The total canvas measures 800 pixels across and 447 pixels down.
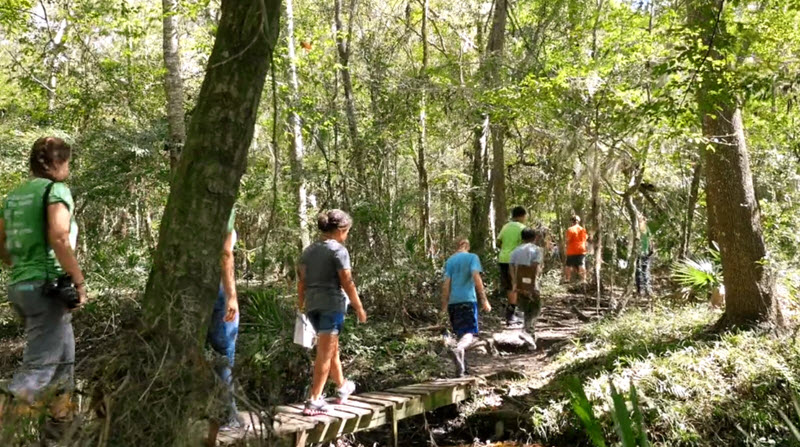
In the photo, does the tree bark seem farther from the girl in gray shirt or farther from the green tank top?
the girl in gray shirt

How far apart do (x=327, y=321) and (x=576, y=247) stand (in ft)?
37.7

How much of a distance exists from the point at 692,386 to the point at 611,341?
2.58m

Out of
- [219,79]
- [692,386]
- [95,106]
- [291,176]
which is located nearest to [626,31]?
[291,176]

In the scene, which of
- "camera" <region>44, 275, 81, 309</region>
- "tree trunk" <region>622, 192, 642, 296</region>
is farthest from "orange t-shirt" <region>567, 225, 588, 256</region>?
"camera" <region>44, 275, 81, 309</region>

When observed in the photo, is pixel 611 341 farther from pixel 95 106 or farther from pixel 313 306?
pixel 95 106

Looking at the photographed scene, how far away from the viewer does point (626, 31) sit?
1426 centimetres

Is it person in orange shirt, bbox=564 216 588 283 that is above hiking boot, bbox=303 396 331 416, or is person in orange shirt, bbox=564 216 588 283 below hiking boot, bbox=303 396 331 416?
above

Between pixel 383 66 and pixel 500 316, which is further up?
pixel 383 66

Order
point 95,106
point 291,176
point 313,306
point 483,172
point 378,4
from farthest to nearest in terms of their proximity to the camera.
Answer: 1. point 378,4
2. point 483,172
3. point 291,176
4. point 95,106
5. point 313,306

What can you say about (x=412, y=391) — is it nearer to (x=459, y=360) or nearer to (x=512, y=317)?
(x=459, y=360)

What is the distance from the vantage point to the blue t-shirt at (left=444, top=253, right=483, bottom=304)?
7.87 m

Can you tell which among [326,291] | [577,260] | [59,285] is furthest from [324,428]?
[577,260]

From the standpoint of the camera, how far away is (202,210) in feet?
9.10

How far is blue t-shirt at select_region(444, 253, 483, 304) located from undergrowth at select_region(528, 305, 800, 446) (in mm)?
1396
